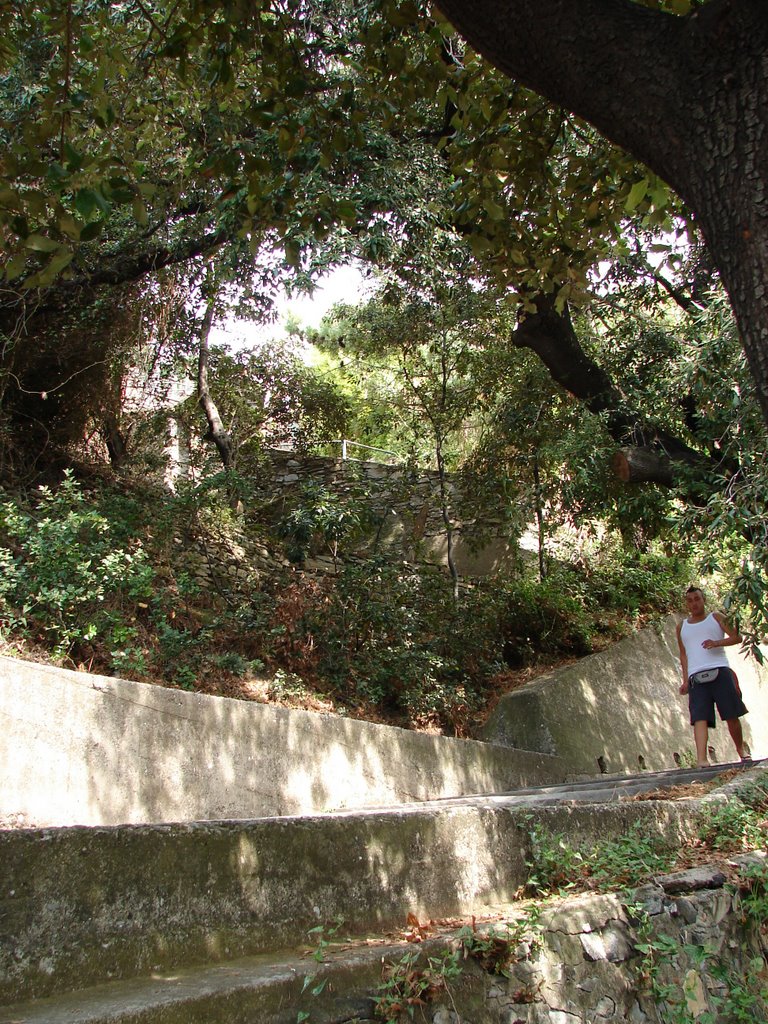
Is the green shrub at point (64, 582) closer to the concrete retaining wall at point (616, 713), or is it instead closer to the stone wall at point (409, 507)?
the concrete retaining wall at point (616, 713)

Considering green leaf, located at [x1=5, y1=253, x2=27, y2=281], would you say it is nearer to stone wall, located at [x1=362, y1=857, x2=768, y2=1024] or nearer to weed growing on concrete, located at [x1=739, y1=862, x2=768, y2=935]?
stone wall, located at [x1=362, y1=857, x2=768, y2=1024]

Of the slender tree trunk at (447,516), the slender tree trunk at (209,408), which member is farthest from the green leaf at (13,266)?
the slender tree trunk at (209,408)

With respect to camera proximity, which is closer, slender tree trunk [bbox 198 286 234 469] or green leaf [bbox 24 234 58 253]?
green leaf [bbox 24 234 58 253]

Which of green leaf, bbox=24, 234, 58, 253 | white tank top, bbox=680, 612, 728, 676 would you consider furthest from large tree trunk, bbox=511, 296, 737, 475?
green leaf, bbox=24, 234, 58, 253

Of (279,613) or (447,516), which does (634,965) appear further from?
(447,516)

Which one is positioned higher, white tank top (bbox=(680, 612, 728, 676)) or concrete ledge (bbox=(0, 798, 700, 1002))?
white tank top (bbox=(680, 612, 728, 676))

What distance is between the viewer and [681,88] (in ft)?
8.63

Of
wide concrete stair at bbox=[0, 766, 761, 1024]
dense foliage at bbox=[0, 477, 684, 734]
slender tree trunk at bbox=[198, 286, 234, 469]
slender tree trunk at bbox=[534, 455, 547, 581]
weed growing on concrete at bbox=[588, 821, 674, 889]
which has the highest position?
slender tree trunk at bbox=[198, 286, 234, 469]

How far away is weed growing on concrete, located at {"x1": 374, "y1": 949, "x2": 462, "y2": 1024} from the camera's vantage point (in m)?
2.16

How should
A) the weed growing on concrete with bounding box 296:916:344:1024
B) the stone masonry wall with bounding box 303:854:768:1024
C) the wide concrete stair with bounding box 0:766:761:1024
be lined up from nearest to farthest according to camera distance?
the wide concrete stair with bounding box 0:766:761:1024 < the weed growing on concrete with bounding box 296:916:344:1024 < the stone masonry wall with bounding box 303:854:768:1024

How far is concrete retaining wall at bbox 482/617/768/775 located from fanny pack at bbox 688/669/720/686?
1.66 meters

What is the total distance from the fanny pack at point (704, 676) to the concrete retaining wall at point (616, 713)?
1659 millimetres

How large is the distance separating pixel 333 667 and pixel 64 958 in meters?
5.92

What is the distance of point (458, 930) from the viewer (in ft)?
8.49
